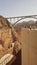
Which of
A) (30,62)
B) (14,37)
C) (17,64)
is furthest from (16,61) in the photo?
(14,37)

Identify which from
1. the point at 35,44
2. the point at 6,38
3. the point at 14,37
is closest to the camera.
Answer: the point at 35,44

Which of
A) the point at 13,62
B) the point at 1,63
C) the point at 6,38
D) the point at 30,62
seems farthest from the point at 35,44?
the point at 6,38

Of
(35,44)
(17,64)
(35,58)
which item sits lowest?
(17,64)

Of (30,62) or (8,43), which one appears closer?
(30,62)

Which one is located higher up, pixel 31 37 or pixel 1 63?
pixel 31 37

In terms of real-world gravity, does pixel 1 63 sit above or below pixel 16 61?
above

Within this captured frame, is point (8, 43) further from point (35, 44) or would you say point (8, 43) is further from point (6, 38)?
point (35, 44)

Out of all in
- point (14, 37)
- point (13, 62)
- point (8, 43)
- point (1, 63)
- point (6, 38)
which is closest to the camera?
point (1, 63)

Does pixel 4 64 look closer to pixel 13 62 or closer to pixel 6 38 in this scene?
pixel 13 62

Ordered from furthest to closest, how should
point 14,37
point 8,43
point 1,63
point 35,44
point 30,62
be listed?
point 14,37 → point 8,43 → point 1,63 → point 30,62 → point 35,44
